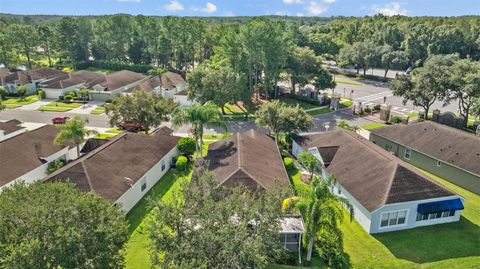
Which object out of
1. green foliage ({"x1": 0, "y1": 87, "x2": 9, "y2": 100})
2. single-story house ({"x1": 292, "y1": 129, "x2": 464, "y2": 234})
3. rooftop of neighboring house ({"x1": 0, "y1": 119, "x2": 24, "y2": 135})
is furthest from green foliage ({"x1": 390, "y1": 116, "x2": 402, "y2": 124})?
green foliage ({"x1": 0, "y1": 87, "x2": 9, "y2": 100})

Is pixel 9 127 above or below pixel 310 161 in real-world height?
above

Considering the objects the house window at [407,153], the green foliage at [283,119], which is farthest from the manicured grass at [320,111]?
the house window at [407,153]

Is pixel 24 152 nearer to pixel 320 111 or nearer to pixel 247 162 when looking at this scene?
pixel 247 162

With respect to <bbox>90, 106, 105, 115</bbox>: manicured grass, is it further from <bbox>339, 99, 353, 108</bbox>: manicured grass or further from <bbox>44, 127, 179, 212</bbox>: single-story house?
<bbox>339, 99, 353, 108</bbox>: manicured grass

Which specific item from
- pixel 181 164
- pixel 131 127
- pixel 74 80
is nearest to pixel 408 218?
pixel 181 164

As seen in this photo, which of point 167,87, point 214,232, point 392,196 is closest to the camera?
point 214,232

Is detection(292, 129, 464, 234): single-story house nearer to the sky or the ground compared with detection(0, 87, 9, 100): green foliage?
nearer to the ground
